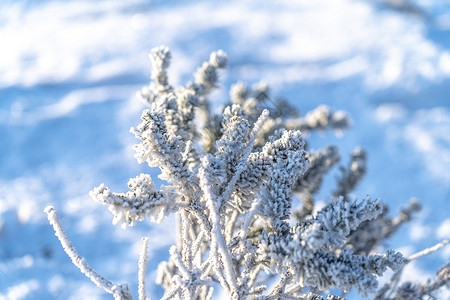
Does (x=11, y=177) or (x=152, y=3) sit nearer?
(x=11, y=177)

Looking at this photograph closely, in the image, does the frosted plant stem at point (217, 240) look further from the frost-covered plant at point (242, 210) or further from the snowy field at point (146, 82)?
the snowy field at point (146, 82)

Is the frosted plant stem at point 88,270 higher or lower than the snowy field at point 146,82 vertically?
lower

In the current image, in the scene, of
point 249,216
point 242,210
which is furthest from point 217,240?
point 242,210

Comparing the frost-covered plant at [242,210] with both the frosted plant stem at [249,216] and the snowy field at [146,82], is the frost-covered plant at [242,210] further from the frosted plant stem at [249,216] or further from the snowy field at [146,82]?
the snowy field at [146,82]

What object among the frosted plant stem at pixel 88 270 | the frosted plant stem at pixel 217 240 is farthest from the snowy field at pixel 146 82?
the frosted plant stem at pixel 217 240

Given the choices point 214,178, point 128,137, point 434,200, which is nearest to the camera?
point 214,178

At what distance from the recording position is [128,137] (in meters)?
1.87

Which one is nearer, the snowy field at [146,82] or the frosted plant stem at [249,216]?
the frosted plant stem at [249,216]

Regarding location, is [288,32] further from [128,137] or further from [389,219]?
[389,219]

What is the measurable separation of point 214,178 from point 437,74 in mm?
1966

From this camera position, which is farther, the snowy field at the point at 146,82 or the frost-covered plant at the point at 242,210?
the snowy field at the point at 146,82

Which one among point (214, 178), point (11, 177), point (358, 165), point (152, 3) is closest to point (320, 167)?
point (358, 165)

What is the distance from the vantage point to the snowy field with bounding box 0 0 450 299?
143cm

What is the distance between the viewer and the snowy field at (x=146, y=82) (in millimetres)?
1431
